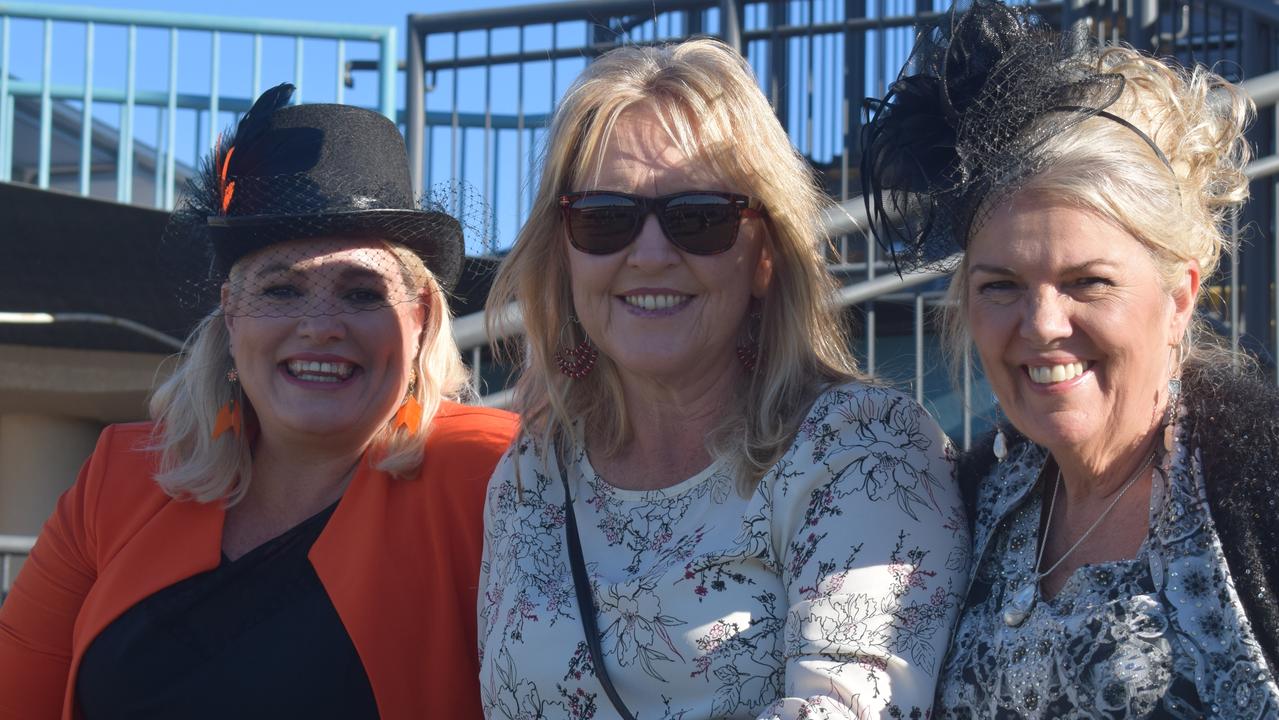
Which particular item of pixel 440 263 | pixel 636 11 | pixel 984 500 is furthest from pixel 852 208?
pixel 636 11

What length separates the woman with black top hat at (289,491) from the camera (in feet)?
9.16

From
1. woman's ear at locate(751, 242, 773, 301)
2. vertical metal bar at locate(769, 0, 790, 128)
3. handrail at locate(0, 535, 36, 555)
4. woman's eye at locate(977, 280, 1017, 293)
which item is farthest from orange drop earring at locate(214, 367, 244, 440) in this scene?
vertical metal bar at locate(769, 0, 790, 128)

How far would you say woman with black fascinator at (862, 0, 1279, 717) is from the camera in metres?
1.83

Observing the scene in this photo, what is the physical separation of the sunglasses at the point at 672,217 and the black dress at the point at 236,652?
1.00 metres

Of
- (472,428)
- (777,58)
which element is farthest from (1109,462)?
(777,58)

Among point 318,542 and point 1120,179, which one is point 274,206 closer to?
point 318,542

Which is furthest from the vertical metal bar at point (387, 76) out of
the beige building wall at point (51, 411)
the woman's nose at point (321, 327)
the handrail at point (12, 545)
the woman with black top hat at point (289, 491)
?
the woman's nose at point (321, 327)

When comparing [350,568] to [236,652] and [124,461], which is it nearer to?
[236,652]

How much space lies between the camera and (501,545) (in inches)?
101

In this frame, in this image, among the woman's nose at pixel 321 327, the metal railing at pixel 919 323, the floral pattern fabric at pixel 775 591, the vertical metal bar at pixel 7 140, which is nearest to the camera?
the floral pattern fabric at pixel 775 591

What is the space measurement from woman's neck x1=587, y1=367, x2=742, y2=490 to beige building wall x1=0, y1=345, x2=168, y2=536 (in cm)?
529

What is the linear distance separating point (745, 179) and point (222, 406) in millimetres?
1461

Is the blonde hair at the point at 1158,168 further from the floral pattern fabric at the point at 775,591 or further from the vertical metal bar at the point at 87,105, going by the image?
the vertical metal bar at the point at 87,105

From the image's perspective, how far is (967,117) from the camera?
2.12m
